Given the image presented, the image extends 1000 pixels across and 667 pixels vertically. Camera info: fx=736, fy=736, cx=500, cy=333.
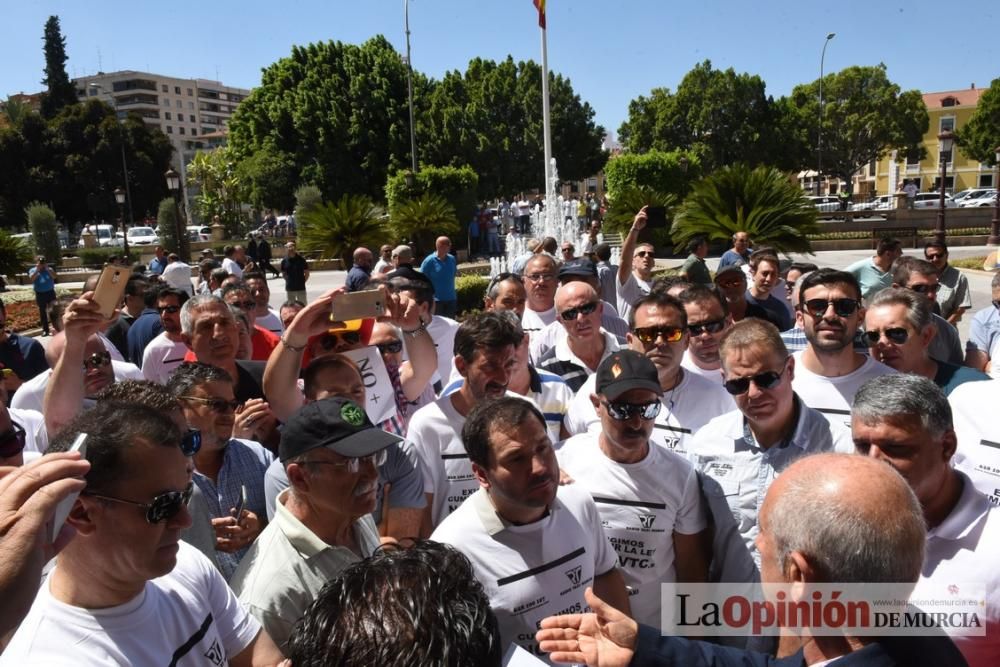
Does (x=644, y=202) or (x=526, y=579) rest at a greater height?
(x=644, y=202)

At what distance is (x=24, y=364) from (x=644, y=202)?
604 inches

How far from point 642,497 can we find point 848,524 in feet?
4.33

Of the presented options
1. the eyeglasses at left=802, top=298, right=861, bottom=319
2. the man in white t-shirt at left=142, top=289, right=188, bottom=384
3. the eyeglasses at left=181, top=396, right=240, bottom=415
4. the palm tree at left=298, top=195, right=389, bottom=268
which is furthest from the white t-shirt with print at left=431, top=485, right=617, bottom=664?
the palm tree at left=298, top=195, right=389, bottom=268

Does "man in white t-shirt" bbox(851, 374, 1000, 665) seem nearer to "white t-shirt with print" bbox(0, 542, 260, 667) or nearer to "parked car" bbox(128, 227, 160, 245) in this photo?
"white t-shirt with print" bbox(0, 542, 260, 667)

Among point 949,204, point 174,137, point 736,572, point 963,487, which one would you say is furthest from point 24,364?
point 174,137

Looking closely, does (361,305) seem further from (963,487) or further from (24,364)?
(24,364)

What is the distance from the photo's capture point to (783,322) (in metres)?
6.77

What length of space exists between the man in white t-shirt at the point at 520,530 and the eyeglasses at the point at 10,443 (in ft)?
6.17

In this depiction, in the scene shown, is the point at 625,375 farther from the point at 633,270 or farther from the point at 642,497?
the point at 633,270

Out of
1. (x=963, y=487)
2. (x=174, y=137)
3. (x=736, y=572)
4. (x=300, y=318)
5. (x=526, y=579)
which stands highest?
(x=174, y=137)

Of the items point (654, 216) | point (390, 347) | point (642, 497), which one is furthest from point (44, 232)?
point (642, 497)

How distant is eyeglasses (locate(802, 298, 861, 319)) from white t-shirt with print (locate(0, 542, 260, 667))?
3.28 m

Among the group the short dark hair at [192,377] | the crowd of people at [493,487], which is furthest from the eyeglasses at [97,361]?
the short dark hair at [192,377]

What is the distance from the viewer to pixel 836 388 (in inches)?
150
